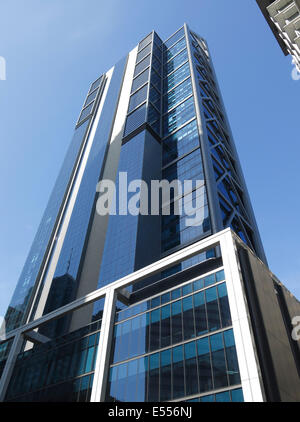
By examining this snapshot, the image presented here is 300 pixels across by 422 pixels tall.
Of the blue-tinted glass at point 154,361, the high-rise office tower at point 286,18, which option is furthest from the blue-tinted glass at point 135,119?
the blue-tinted glass at point 154,361

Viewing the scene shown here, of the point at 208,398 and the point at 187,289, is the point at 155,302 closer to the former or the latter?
the point at 187,289

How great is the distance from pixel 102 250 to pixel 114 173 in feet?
67.7

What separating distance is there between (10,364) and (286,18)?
5710 centimetres

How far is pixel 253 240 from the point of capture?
6494 centimetres

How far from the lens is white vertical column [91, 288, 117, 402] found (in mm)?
Result: 28986

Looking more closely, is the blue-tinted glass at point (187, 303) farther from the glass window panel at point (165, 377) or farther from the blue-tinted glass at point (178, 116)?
the blue-tinted glass at point (178, 116)

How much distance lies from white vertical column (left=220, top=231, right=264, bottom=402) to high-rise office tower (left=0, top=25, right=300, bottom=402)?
0.09 m

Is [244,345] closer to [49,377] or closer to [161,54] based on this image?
[49,377]

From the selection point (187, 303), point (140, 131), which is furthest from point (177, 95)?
point (187, 303)

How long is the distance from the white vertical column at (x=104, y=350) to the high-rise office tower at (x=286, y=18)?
3848 cm

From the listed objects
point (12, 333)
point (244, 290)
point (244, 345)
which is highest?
point (12, 333)

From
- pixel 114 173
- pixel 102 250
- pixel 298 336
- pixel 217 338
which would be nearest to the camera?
pixel 217 338

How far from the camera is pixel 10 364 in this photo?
4022cm
